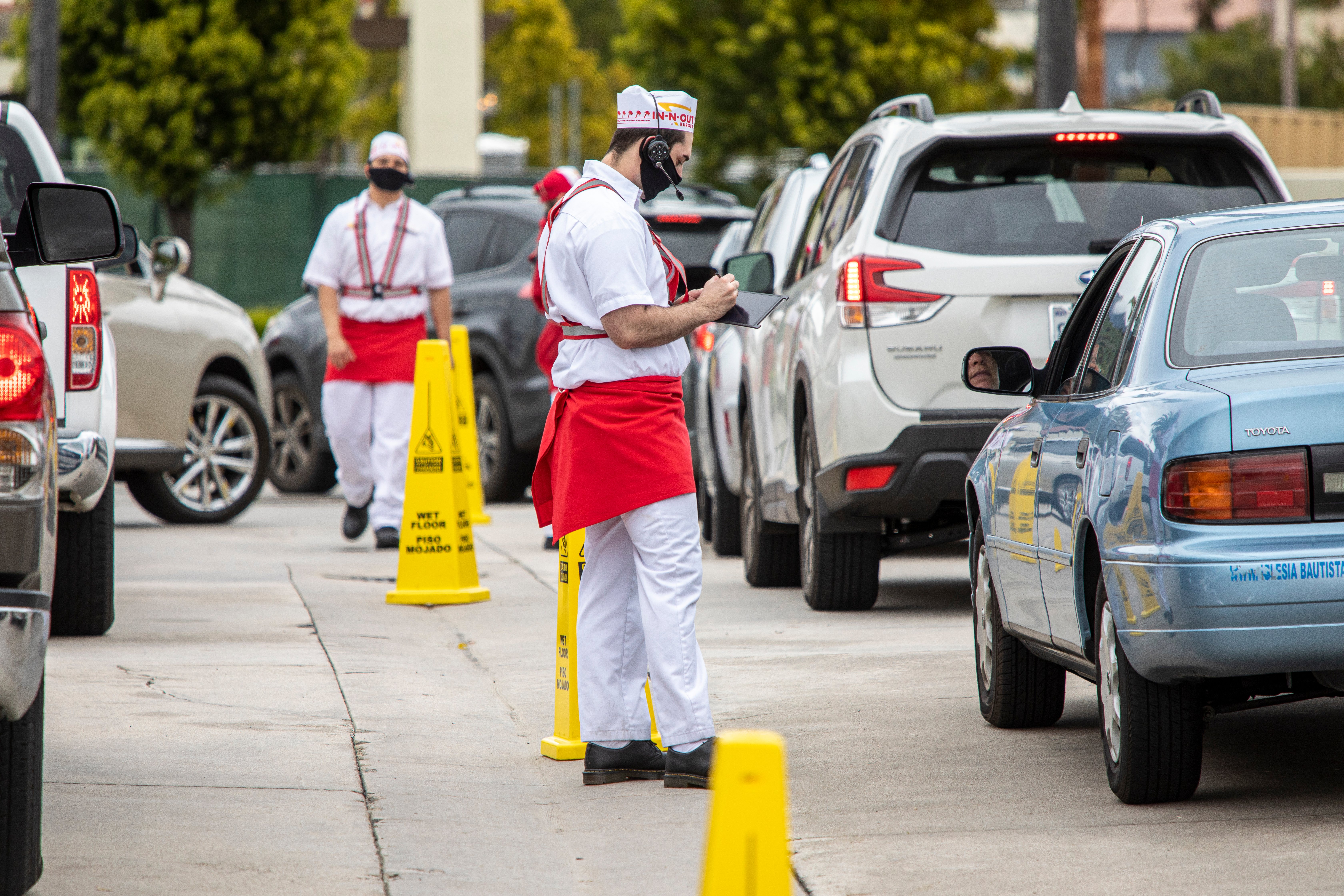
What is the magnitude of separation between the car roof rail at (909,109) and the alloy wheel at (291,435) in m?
7.29

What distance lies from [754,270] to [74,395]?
8.92ft

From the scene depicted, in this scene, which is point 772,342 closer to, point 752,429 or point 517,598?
point 752,429

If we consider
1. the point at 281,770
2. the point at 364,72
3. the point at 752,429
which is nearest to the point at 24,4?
the point at 364,72

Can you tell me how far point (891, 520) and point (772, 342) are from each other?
1177mm

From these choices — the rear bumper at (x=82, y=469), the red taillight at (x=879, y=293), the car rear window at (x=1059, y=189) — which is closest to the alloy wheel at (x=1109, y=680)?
the red taillight at (x=879, y=293)

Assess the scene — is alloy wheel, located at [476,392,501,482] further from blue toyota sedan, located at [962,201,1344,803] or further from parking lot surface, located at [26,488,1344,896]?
blue toyota sedan, located at [962,201,1344,803]

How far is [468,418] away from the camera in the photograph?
12125 mm

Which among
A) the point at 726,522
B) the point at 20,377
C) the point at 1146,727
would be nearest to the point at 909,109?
the point at 726,522

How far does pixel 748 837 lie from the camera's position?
293 centimetres

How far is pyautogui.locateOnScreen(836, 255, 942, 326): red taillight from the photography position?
25.6 feet

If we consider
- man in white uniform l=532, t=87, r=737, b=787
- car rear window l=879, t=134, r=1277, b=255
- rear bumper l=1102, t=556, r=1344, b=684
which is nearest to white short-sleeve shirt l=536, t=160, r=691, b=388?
man in white uniform l=532, t=87, r=737, b=787

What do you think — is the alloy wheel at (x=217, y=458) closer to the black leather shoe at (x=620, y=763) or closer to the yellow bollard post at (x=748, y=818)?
the black leather shoe at (x=620, y=763)

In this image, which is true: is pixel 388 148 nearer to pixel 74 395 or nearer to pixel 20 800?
pixel 74 395

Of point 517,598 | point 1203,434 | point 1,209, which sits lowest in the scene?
point 517,598
